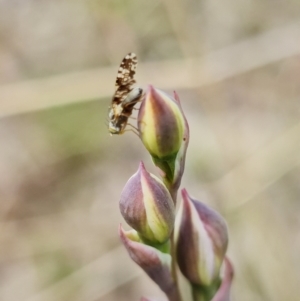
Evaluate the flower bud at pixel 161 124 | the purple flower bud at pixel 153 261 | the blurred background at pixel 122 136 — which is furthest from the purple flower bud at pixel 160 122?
the blurred background at pixel 122 136

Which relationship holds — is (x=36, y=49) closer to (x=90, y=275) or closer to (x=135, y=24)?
(x=135, y=24)

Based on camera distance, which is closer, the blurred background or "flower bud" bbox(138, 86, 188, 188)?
"flower bud" bbox(138, 86, 188, 188)

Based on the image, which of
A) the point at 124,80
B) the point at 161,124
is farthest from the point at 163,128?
the point at 124,80

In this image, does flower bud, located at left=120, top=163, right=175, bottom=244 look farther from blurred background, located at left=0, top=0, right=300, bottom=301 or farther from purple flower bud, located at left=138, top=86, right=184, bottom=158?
blurred background, located at left=0, top=0, right=300, bottom=301

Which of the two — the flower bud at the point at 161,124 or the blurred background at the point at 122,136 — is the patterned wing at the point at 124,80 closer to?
the flower bud at the point at 161,124

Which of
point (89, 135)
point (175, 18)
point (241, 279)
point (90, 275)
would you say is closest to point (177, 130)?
point (241, 279)

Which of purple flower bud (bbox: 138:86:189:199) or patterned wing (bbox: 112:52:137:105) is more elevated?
patterned wing (bbox: 112:52:137:105)

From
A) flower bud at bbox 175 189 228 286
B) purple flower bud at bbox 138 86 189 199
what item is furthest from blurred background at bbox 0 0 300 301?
purple flower bud at bbox 138 86 189 199
